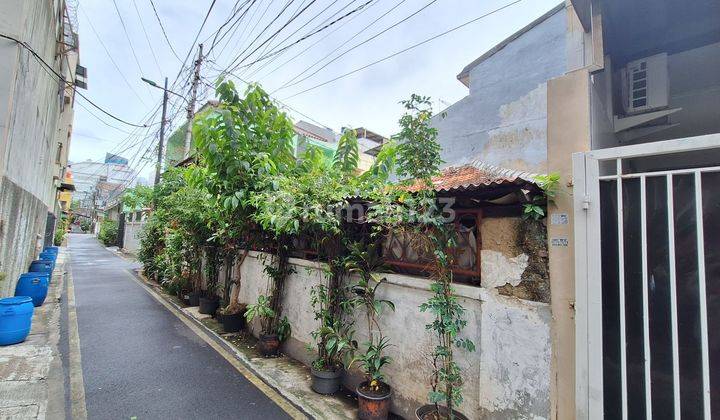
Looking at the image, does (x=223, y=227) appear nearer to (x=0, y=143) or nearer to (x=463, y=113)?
(x=0, y=143)

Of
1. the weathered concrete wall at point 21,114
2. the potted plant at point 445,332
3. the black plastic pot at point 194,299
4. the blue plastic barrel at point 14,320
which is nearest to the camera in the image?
the potted plant at point 445,332

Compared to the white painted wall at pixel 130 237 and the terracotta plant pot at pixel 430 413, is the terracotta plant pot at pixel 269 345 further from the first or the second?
the white painted wall at pixel 130 237

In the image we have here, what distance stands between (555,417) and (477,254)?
4.78ft

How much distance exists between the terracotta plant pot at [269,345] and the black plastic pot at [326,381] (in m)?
1.51

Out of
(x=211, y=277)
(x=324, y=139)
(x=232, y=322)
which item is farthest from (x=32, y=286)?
(x=324, y=139)

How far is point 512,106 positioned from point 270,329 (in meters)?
7.98

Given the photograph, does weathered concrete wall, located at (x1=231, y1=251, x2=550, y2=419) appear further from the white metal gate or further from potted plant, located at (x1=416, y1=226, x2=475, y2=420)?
the white metal gate

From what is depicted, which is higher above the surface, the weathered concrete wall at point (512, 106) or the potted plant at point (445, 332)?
the weathered concrete wall at point (512, 106)

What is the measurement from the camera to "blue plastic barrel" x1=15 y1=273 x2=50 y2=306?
7871 mm

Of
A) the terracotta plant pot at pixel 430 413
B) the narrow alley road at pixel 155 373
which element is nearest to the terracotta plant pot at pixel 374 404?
the terracotta plant pot at pixel 430 413

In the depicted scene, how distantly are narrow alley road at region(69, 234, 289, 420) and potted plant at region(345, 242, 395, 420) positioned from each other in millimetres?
1091

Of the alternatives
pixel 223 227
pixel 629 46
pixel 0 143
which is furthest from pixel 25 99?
pixel 629 46

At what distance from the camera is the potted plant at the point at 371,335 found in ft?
12.6

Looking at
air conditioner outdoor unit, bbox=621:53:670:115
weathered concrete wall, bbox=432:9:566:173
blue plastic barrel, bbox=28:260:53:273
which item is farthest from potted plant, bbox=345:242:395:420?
blue plastic barrel, bbox=28:260:53:273
